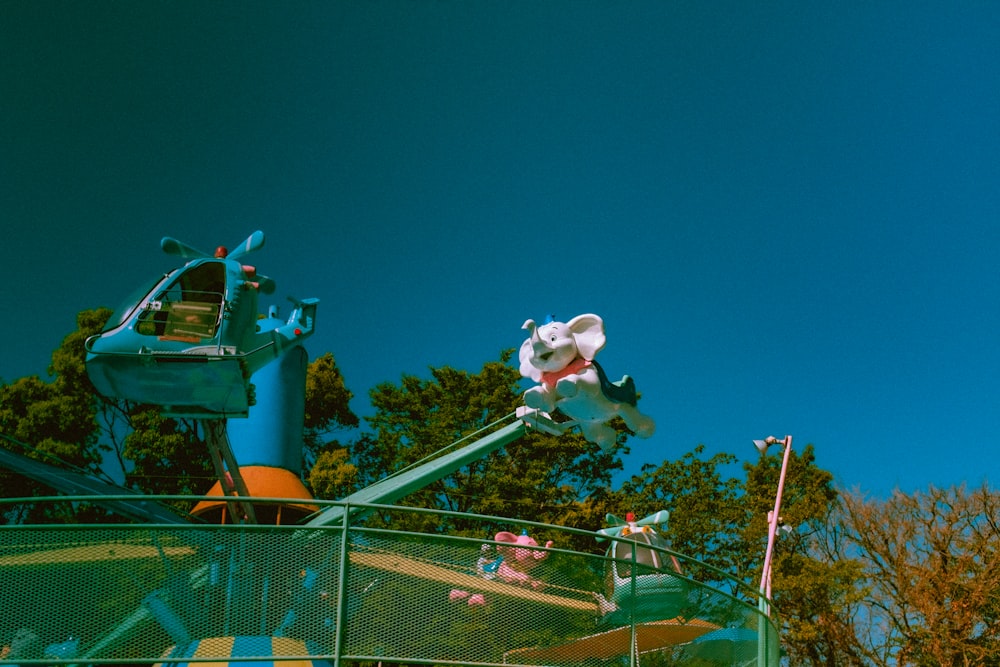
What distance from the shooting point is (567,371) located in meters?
13.8

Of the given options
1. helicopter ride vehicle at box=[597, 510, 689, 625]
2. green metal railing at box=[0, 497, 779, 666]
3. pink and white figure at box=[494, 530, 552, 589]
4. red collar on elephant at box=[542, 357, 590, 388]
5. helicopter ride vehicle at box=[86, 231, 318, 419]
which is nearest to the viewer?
green metal railing at box=[0, 497, 779, 666]

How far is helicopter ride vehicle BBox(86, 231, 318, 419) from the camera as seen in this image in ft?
42.3

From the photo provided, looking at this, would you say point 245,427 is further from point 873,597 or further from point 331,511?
point 873,597

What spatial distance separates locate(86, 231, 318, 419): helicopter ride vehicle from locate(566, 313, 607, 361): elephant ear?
398 centimetres

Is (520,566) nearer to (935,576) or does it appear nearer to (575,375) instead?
(575,375)

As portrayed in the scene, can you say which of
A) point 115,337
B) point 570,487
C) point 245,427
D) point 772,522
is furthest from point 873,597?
point 115,337

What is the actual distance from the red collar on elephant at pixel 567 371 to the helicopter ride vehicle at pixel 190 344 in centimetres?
364

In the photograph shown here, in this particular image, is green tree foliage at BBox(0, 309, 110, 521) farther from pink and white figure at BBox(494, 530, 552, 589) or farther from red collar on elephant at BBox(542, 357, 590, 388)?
pink and white figure at BBox(494, 530, 552, 589)

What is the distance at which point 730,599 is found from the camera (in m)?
10.1

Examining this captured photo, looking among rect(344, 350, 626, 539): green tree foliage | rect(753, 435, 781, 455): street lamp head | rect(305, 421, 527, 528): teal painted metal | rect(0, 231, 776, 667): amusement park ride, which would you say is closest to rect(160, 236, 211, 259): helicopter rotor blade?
rect(0, 231, 776, 667): amusement park ride

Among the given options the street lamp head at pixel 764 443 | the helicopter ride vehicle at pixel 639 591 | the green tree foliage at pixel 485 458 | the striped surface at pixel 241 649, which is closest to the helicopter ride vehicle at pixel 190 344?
the striped surface at pixel 241 649

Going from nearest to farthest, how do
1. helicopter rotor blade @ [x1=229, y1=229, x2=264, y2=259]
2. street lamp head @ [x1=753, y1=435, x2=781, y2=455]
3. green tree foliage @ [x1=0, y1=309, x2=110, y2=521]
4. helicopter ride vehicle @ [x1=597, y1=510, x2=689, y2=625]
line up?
helicopter ride vehicle @ [x1=597, y1=510, x2=689, y2=625] → helicopter rotor blade @ [x1=229, y1=229, x2=264, y2=259] → street lamp head @ [x1=753, y1=435, x2=781, y2=455] → green tree foliage @ [x1=0, y1=309, x2=110, y2=521]

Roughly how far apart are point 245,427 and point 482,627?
9826mm

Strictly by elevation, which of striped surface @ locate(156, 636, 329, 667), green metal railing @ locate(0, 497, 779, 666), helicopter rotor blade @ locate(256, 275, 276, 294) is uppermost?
helicopter rotor blade @ locate(256, 275, 276, 294)
